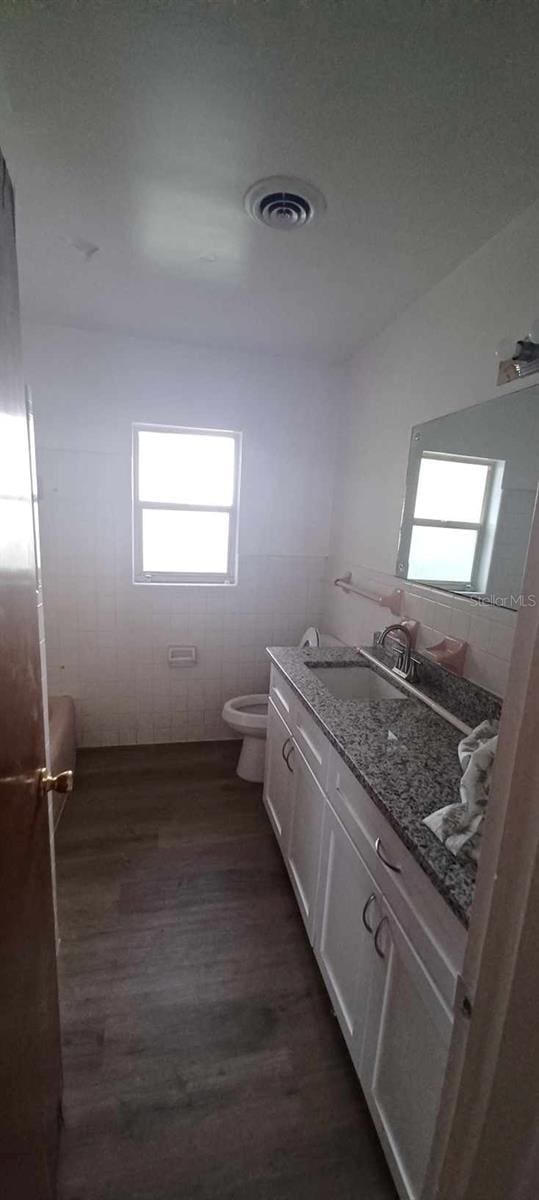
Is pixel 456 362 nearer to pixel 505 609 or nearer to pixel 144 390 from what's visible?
pixel 505 609

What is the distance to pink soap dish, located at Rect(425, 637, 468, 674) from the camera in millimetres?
1585

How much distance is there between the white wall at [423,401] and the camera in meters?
1.41

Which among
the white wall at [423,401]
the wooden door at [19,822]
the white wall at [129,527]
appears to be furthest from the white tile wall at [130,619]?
the wooden door at [19,822]

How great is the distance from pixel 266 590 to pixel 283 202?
1.91m

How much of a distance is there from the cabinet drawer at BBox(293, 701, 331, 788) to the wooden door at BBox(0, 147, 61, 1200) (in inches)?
32.2

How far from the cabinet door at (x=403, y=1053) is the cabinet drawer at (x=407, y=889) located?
0.04 meters

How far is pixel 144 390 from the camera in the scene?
251 cm

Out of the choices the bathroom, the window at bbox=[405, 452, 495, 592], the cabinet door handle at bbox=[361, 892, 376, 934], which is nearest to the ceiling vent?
the bathroom

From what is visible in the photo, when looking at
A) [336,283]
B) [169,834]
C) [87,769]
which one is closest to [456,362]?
[336,283]

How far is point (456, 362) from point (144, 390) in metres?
1.66

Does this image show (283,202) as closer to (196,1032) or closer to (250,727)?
(250,727)

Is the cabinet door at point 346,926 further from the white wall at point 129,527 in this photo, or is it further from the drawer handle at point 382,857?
the white wall at point 129,527

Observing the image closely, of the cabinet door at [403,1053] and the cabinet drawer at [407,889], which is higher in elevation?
the cabinet drawer at [407,889]
